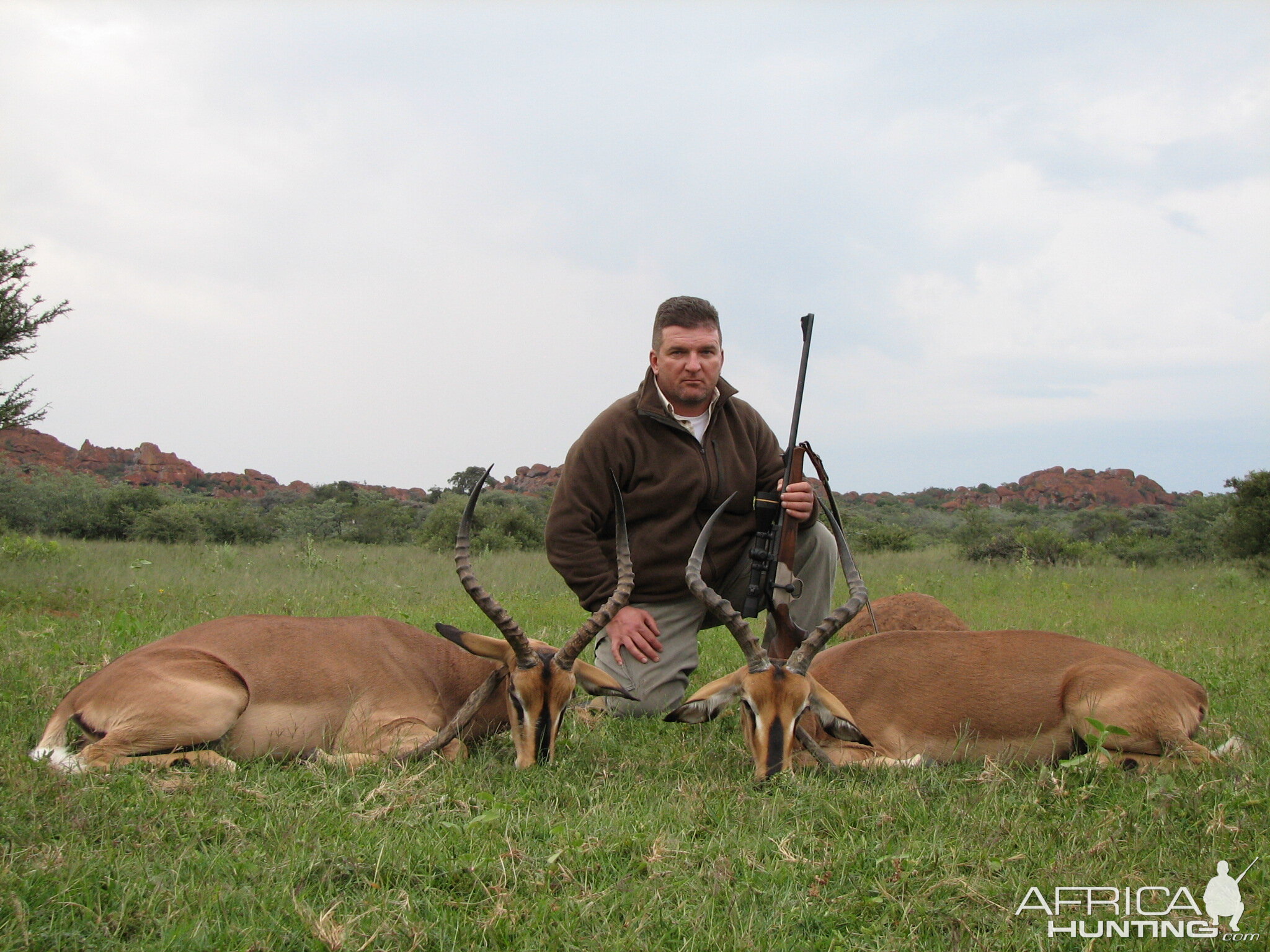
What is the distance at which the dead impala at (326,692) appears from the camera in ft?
15.2

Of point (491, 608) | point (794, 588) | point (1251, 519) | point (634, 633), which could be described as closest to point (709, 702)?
point (634, 633)

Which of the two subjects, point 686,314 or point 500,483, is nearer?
point 686,314

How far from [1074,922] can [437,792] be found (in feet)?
8.23

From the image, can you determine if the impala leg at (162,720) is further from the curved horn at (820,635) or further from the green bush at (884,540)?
the green bush at (884,540)

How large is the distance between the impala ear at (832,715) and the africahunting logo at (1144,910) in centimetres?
172

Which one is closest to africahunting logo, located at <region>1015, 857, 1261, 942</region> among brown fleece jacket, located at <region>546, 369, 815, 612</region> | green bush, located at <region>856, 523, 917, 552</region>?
brown fleece jacket, located at <region>546, 369, 815, 612</region>

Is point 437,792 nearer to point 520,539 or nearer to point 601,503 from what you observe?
point 601,503

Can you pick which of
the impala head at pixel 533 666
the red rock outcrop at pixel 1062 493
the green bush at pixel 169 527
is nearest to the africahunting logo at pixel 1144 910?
the impala head at pixel 533 666

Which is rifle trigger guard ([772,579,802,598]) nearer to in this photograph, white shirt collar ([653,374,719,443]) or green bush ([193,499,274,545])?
white shirt collar ([653,374,719,443])

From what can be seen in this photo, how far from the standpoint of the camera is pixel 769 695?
16.1 ft

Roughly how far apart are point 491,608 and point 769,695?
1496 millimetres

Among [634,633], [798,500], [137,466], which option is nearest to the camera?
[634,633]

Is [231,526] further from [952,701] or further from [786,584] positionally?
[952,701]

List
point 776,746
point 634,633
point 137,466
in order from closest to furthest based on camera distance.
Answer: point 776,746 → point 634,633 → point 137,466
